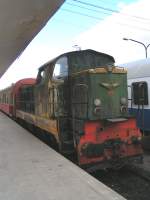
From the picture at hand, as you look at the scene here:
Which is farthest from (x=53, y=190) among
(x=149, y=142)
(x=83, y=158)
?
(x=149, y=142)

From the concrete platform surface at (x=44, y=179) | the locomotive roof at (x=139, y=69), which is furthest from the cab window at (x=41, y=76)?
the locomotive roof at (x=139, y=69)

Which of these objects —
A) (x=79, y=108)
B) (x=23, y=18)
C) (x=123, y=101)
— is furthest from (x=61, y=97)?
(x=23, y=18)

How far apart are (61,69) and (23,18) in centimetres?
313

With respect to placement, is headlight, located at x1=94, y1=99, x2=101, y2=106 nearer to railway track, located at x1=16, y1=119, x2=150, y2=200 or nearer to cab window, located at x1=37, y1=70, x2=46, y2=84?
railway track, located at x1=16, y1=119, x2=150, y2=200

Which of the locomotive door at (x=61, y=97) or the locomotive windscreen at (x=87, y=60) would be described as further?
the locomotive windscreen at (x=87, y=60)

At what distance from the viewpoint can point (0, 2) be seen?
10.7m

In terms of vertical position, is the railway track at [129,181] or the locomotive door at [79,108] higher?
the locomotive door at [79,108]

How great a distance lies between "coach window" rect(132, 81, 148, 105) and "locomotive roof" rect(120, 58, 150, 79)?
13.2 inches

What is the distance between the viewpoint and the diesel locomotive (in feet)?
29.9

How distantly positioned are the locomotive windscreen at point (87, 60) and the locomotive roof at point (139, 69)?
274 cm

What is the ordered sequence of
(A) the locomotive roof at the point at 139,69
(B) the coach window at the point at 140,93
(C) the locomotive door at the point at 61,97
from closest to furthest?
(C) the locomotive door at the point at 61,97, (B) the coach window at the point at 140,93, (A) the locomotive roof at the point at 139,69

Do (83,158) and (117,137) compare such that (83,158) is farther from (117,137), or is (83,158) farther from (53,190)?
(53,190)

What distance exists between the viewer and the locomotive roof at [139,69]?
13.4m

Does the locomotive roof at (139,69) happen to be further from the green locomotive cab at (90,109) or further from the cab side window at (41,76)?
the cab side window at (41,76)
